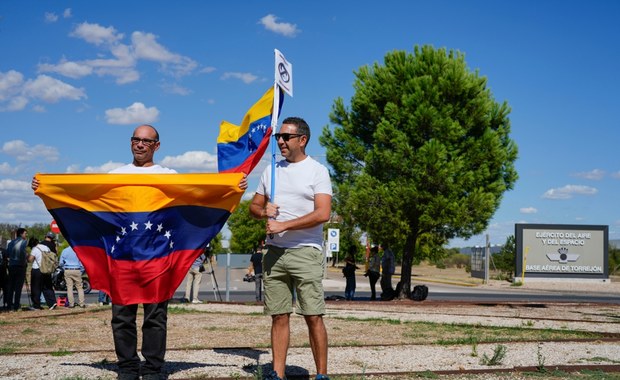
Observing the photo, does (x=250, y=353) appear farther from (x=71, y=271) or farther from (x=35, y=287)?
(x=35, y=287)

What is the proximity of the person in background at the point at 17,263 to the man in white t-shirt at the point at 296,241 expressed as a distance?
1242 cm

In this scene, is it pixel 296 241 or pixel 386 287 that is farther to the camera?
pixel 386 287

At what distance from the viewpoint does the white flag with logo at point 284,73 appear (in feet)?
21.5

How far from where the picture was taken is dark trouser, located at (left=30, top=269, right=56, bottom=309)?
57.1 feet

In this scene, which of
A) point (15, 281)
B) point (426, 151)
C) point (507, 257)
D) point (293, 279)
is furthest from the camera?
point (507, 257)

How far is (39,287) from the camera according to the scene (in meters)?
17.5

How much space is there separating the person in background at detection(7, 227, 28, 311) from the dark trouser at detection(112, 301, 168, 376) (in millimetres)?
11964

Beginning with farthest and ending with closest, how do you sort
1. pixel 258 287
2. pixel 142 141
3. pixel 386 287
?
pixel 386 287 < pixel 258 287 < pixel 142 141

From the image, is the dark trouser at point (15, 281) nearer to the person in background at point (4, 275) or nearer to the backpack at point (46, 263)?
the person in background at point (4, 275)

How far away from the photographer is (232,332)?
1056cm

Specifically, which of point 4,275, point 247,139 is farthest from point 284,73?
point 4,275

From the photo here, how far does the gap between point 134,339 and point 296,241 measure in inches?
59.6

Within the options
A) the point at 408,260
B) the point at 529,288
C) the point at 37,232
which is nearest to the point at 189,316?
the point at 408,260

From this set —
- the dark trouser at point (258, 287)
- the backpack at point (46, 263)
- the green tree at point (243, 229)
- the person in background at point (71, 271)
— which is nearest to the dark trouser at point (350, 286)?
the dark trouser at point (258, 287)
